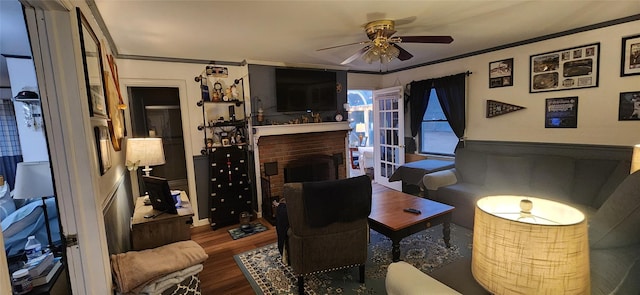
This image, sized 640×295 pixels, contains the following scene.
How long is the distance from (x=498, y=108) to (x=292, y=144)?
2.95 metres

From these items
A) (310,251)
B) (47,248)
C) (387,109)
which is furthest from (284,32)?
(387,109)

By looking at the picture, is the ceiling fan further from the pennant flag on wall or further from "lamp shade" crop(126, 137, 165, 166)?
"lamp shade" crop(126, 137, 165, 166)

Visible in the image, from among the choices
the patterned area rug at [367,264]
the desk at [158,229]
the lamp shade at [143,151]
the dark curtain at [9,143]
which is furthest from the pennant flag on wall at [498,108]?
the dark curtain at [9,143]

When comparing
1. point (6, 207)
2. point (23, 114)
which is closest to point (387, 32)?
point (23, 114)

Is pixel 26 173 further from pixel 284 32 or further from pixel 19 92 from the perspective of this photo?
pixel 284 32

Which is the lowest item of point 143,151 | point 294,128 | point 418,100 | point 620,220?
point 620,220

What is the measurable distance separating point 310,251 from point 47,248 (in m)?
1.61

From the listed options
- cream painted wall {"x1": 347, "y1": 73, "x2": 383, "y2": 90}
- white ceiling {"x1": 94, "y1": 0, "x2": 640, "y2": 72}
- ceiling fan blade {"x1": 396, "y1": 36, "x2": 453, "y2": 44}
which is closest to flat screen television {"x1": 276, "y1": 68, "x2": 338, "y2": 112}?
cream painted wall {"x1": 347, "y1": 73, "x2": 383, "y2": 90}

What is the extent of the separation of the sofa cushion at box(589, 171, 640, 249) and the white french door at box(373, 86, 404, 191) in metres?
3.48

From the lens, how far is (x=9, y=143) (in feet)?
6.35

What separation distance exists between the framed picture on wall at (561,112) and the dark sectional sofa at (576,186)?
26 centimetres

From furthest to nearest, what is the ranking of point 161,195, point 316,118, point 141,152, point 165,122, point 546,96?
1. point 316,118
2. point 165,122
3. point 546,96
4. point 141,152
5. point 161,195

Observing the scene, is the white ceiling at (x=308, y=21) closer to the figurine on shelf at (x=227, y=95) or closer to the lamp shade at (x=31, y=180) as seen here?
the figurine on shelf at (x=227, y=95)

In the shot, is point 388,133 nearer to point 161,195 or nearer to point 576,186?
point 576,186
